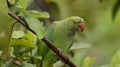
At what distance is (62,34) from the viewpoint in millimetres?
1036

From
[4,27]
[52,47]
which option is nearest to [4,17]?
[4,27]

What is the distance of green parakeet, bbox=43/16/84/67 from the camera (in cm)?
97

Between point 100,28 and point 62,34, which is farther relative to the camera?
point 100,28

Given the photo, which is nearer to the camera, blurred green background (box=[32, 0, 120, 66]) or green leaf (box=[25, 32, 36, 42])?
green leaf (box=[25, 32, 36, 42])

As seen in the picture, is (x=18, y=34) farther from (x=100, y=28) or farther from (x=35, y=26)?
(x=100, y=28)

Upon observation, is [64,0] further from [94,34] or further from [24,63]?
[24,63]

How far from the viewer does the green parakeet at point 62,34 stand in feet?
3.18

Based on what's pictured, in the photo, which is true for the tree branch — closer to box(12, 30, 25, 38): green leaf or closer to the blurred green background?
box(12, 30, 25, 38): green leaf

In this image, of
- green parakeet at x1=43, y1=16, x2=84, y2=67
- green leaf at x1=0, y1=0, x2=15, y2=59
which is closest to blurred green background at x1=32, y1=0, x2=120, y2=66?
green parakeet at x1=43, y1=16, x2=84, y2=67

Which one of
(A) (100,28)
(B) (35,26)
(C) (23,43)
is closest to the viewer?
(B) (35,26)

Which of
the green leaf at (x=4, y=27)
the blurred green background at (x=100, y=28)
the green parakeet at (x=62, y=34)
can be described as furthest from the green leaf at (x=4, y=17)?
the blurred green background at (x=100, y=28)

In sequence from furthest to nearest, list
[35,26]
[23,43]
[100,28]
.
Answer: [100,28] → [23,43] → [35,26]

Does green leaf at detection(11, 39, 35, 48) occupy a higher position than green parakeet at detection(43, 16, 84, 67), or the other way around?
green parakeet at detection(43, 16, 84, 67)

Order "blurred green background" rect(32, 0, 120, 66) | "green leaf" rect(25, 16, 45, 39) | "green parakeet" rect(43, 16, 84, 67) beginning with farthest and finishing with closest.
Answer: "blurred green background" rect(32, 0, 120, 66)
"green parakeet" rect(43, 16, 84, 67)
"green leaf" rect(25, 16, 45, 39)
